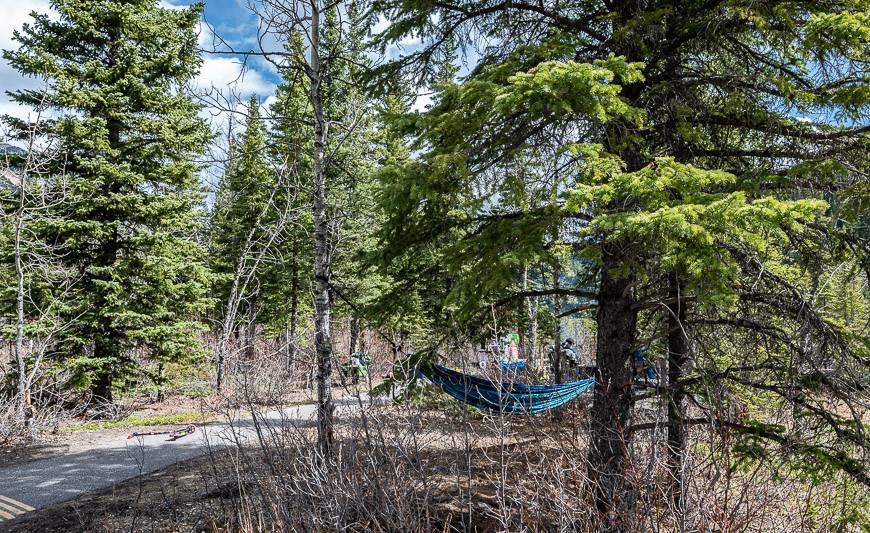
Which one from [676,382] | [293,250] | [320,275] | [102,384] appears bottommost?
[102,384]

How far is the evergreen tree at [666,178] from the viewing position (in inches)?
121

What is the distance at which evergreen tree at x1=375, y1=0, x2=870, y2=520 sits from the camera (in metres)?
3.08

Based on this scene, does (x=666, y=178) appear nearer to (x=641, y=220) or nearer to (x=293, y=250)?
(x=641, y=220)

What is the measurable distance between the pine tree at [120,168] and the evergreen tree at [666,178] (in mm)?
7371

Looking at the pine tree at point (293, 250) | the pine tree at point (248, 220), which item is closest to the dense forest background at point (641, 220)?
the pine tree at point (248, 220)

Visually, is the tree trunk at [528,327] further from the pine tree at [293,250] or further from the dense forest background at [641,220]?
the pine tree at [293,250]

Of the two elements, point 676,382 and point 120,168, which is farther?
point 120,168

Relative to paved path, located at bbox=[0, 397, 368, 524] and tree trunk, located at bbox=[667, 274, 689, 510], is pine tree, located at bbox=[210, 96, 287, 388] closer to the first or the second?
paved path, located at bbox=[0, 397, 368, 524]

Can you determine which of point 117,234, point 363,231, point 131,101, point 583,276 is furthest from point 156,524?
point 363,231

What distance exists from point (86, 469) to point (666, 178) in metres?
7.57

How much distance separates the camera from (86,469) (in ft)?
21.9

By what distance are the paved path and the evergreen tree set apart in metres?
2.29

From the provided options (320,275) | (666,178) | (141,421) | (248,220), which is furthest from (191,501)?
(248,220)

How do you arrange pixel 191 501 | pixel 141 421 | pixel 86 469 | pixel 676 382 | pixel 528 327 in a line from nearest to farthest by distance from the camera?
1. pixel 676 382
2. pixel 191 501
3. pixel 528 327
4. pixel 86 469
5. pixel 141 421
